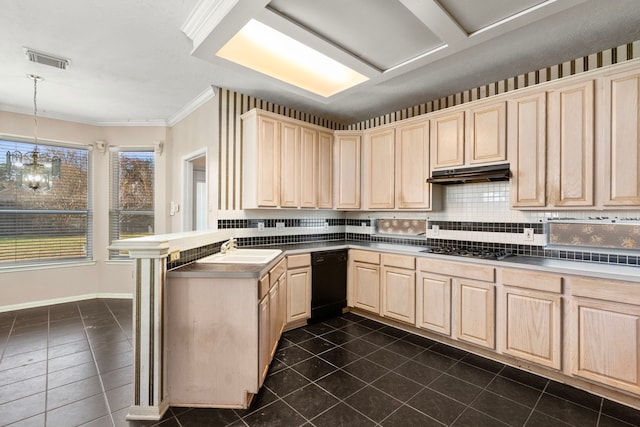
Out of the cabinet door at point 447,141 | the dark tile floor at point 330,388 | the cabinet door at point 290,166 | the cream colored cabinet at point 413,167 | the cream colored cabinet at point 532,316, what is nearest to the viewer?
the dark tile floor at point 330,388

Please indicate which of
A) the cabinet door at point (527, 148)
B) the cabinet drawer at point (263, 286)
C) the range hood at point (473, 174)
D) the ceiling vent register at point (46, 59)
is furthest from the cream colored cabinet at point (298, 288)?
the ceiling vent register at point (46, 59)

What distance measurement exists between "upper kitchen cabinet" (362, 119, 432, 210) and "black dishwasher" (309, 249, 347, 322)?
2.89 ft

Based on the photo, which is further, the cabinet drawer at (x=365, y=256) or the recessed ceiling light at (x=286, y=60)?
the cabinet drawer at (x=365, y=256)

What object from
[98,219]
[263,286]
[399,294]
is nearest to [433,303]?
[399,294]

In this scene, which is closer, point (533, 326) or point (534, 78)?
point (533, 326)

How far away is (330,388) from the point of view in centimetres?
219

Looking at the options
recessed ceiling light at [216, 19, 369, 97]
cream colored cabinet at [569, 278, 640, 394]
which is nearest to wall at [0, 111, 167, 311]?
recessed ceiling light at [216, 19, 369, 97]

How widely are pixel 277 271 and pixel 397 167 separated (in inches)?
77.1

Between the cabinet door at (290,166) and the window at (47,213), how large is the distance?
10.5 feet

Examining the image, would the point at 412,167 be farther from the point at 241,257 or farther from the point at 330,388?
the point at 330,388

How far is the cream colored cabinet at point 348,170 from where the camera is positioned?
4008 millimetres

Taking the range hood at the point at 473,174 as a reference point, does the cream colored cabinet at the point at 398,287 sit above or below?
below

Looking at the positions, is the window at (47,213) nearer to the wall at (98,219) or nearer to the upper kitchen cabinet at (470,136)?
the wall at (98,219)

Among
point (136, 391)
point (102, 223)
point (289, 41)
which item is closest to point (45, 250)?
point (102, 223)
